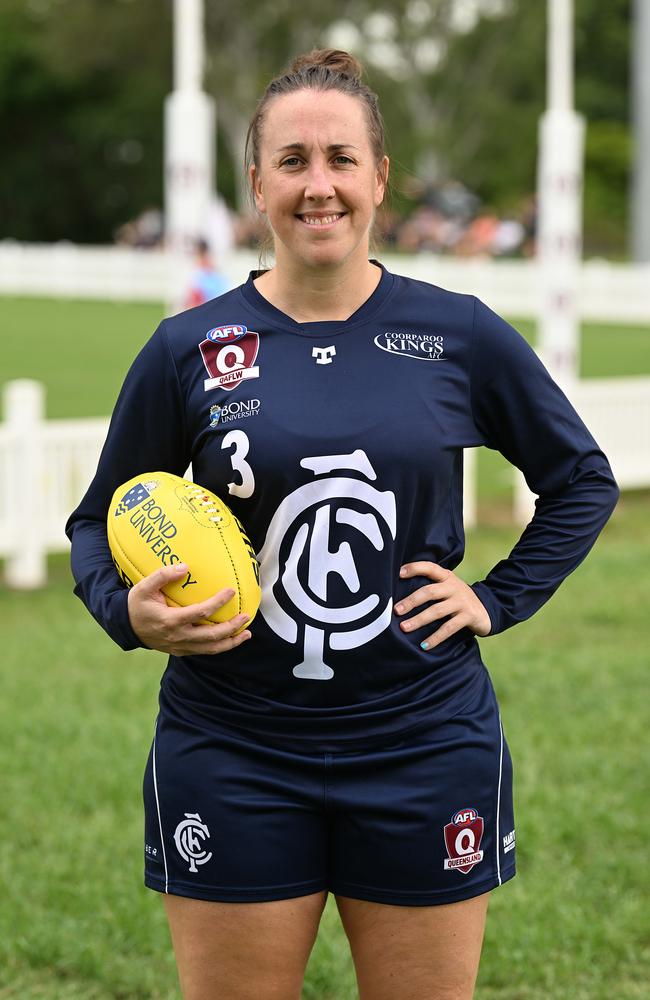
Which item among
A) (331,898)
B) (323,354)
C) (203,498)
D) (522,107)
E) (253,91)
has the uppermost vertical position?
(522,107)

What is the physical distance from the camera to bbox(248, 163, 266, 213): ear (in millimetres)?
3004

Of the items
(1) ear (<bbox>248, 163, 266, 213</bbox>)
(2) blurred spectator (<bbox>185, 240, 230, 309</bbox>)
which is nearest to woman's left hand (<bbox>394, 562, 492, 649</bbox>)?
(1) ear (<bbox>248, 163, 266, 213</bbox>)

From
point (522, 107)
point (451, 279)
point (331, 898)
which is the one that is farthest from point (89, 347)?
point (522, 107)

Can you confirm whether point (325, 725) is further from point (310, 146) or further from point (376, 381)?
point (310, 146)

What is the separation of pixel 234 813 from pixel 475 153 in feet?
195

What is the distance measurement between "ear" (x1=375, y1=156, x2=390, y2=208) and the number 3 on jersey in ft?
1.78

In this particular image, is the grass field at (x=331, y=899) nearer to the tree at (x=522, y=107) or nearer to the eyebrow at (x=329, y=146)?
the eyebrow at (x=329, y=146)

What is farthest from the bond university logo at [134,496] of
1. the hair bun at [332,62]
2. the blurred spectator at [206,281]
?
the blurred spectator at [206,281]

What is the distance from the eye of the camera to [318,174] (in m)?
2.84

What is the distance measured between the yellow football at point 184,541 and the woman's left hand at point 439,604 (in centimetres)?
28

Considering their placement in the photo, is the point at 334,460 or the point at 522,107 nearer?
the point at 334,460

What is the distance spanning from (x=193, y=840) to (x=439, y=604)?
644 mm

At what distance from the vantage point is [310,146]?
2859 millimetres

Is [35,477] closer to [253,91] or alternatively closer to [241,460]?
[241,460]
